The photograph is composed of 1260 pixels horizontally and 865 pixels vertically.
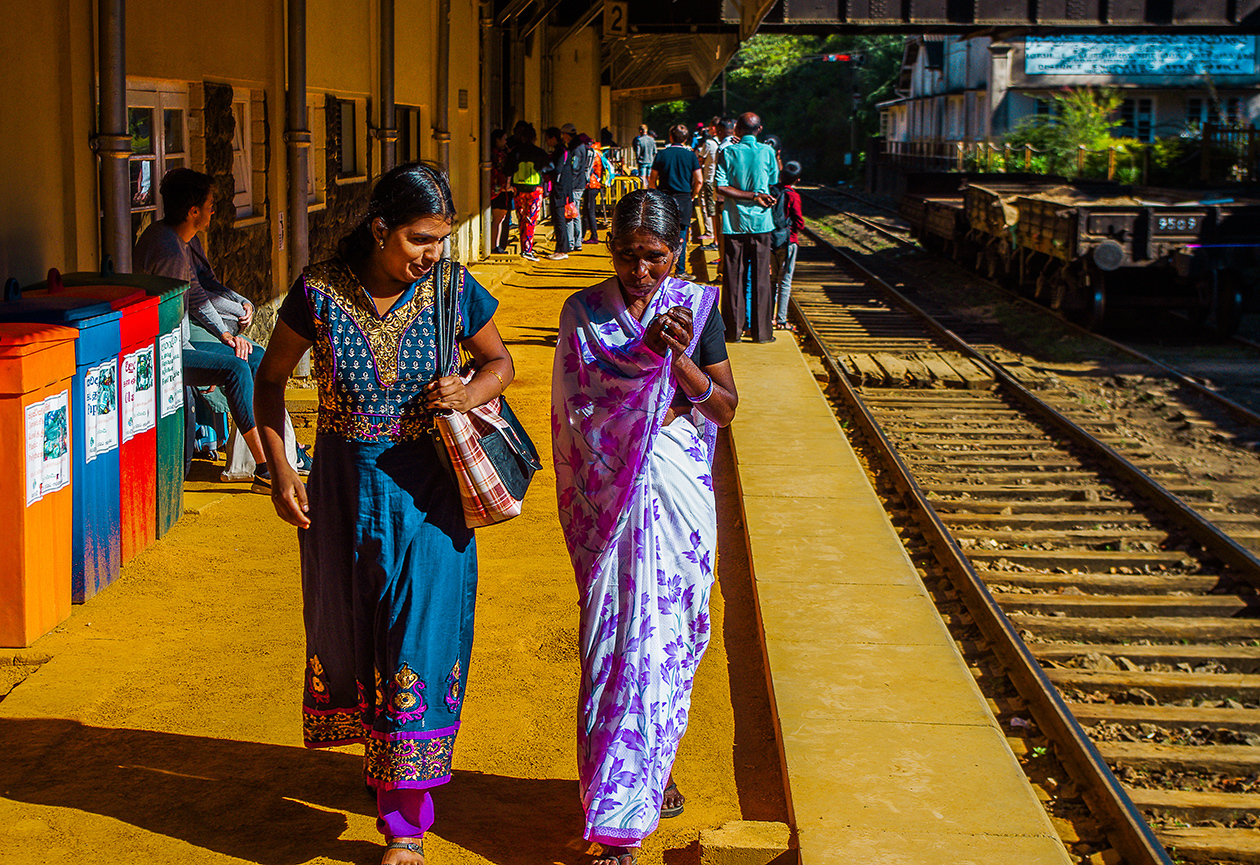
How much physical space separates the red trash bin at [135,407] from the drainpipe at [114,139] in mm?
1025

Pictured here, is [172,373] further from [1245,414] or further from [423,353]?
[1245,414]

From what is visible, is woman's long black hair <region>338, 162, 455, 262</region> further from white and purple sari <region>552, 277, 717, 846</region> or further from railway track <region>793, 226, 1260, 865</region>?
railway track <region>793, 226, 1260, 865</region>

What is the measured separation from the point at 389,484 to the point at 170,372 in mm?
3031

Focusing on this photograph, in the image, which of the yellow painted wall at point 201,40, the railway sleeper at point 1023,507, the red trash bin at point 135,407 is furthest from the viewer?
the railway sleeper at point 1023,507

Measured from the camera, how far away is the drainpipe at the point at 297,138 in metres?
9.20

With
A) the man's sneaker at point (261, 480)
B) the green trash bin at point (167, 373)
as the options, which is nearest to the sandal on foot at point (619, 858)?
the green trash bin at point (167, 373)

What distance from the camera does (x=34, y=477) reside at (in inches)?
177

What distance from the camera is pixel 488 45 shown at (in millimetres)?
18750

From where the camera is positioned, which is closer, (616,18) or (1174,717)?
(1174,717)

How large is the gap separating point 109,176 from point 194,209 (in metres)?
0.43

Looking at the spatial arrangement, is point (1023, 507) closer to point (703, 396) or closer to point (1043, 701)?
point (1043, 701)

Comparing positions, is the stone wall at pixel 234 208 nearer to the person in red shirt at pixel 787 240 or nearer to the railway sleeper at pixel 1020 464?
the person in red shirt at pixel 787 240

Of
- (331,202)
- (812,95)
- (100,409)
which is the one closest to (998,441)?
(331,202)

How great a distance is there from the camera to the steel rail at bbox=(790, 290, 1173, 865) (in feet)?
13.0
